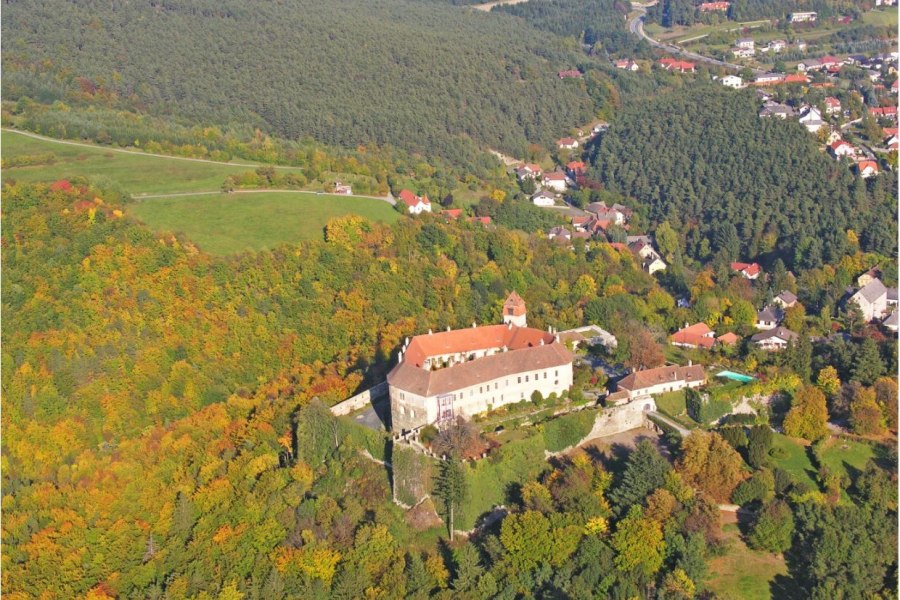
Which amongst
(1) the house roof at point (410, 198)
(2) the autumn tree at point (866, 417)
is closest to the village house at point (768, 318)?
(2) the autumn tree at point (866, 417)

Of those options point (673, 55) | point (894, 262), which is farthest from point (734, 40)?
point (894, 262)

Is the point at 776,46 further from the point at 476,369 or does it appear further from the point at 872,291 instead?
the point at 476,369

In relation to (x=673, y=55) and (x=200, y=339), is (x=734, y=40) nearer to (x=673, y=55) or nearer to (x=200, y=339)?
(x=673, y=55)

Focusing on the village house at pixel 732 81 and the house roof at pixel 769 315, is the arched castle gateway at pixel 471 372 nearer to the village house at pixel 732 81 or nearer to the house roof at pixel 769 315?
the house roof at pixel 769 315

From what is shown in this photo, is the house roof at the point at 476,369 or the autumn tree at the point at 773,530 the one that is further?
the house roof at the point at 476,369

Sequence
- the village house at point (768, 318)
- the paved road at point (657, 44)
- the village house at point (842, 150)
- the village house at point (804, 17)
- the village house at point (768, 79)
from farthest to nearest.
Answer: the village house at point (804, 17), the paved road at point (657, 44), the village house at point (768, 79), the village house at point (842, 150), the village house at point (768, 318)

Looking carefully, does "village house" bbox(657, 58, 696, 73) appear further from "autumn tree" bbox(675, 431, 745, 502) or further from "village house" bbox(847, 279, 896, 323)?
"autumn tree" bbox(675, 431, 745, 502)

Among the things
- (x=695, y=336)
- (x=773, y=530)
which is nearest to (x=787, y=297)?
(x=695, y=336)
